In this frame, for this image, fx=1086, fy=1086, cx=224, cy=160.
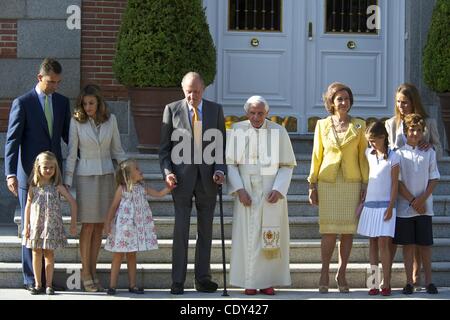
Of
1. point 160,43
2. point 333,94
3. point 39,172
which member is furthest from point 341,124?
point 39,172

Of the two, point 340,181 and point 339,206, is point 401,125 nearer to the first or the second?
point 340,181

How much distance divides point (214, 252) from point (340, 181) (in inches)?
54.6

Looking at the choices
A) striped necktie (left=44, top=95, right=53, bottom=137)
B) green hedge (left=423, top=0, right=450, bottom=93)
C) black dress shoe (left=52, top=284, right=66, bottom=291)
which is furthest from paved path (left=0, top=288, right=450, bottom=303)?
green hedge (left=423, top=0, right=450, bottom=93)

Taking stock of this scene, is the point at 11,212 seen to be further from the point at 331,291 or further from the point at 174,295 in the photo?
the point at 331,291

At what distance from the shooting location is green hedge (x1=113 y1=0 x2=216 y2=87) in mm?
11195

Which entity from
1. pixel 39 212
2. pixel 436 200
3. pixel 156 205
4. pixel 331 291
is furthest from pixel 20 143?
pixel 436 200

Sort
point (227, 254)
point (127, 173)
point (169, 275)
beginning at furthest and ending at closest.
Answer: point (227, 254)
point (169, 275)
point (127, 173)

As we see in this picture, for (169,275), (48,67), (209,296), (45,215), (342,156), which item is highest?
(48,67)

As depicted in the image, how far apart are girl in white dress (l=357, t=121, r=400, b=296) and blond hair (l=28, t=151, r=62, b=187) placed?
2690 millimetres

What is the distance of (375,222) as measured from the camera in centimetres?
952

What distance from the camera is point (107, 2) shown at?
39.8 ft

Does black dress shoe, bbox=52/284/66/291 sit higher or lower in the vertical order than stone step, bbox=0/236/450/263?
lower

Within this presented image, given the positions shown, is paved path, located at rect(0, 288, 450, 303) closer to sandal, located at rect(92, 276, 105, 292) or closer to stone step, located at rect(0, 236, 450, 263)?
sandal, located at rect(92, 276, 105, 292)

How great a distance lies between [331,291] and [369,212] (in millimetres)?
816
